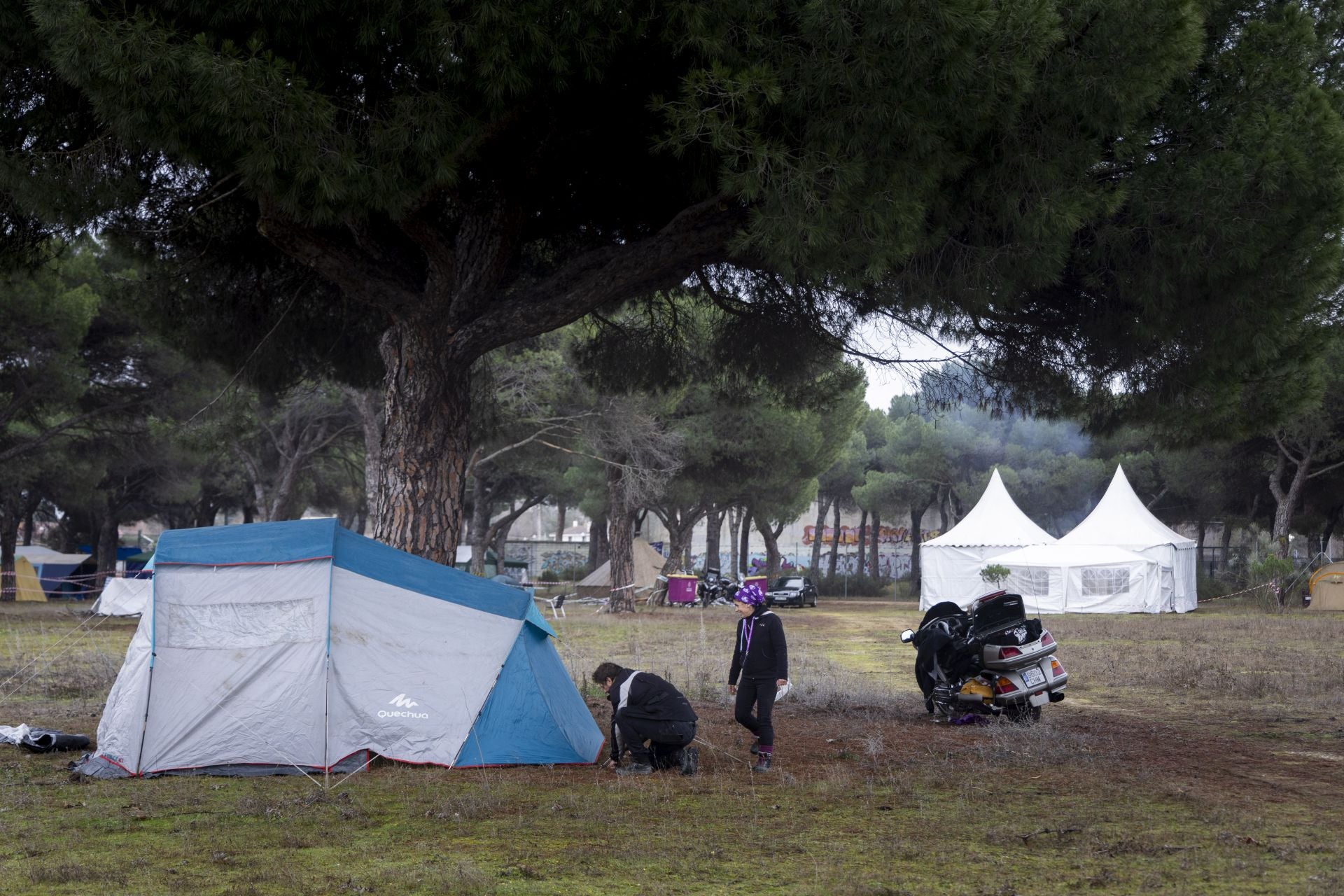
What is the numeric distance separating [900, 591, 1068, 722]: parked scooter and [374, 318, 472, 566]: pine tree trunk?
4.30m

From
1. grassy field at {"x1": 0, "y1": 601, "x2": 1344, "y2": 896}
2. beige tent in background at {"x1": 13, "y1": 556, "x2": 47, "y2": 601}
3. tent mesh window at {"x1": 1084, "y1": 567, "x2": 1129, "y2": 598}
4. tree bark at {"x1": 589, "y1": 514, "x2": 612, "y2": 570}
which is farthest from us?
tree bark at {"x1": 589, "y1": 514, "x2": 612, "y2": 570}

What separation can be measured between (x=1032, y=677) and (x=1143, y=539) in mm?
23592

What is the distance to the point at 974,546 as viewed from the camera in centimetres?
3139

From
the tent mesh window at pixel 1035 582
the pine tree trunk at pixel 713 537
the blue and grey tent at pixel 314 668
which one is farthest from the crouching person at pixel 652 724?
the pine tree trunk at pixel 713 537

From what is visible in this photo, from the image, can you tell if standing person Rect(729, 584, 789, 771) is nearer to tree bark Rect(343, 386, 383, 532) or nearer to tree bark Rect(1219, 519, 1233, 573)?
tree bark Rect(343, 386, 383, 532)

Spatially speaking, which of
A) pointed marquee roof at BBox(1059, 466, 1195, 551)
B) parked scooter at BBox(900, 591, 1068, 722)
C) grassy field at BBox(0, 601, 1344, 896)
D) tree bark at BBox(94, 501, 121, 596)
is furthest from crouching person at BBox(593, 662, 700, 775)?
tree bark at BBox(94, 501, 121, 596)

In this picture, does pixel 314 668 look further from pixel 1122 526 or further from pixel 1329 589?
pixel 1329 589

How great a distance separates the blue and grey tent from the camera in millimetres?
7363

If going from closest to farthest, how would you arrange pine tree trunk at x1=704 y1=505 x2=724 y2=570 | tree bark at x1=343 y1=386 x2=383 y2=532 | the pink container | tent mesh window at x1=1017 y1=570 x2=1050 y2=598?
1. tree bark at x1=343 y1=386 x2=383 y2=532
2. tent mesh window at x1=1017 y1=570 x2=1050 y2=598
3. the pink container
4. pine tree trunk at x1=704 y1=505 x2=724 y2=570

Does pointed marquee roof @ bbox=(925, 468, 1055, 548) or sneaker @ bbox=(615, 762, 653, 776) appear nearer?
sneaker @ bbox=(615, 762, 653, 776)

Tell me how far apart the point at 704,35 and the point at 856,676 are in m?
9.00

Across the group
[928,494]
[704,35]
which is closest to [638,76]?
[704,35]

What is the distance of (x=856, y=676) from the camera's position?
1378 cm

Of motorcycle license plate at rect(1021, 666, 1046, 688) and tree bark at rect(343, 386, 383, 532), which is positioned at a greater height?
tree bark at rect(343, 386, 383, 532)
